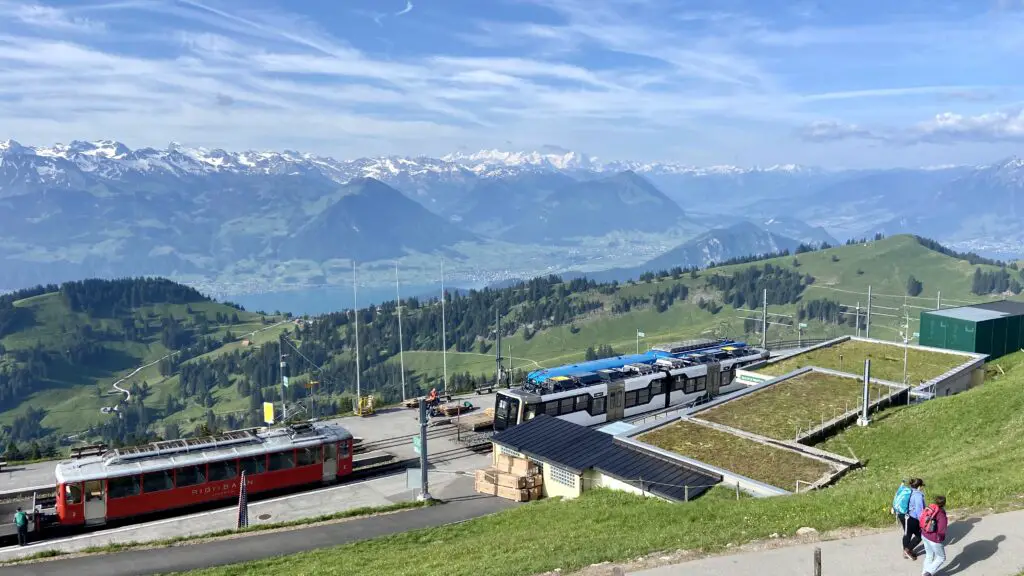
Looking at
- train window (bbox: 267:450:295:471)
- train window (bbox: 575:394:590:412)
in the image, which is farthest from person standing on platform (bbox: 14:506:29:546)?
train window (bbox: 575:394:590:412)

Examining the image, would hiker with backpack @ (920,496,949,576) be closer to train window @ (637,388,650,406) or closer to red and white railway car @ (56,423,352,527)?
red and white railway car @ (56,423,352,527)

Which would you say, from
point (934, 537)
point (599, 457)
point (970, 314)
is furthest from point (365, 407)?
point (970, 314)

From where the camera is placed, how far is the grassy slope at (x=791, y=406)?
35281mm

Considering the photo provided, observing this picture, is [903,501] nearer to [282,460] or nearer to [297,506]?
[297,506]

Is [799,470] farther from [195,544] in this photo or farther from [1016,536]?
[195,544]

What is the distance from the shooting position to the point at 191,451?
36.7 meters

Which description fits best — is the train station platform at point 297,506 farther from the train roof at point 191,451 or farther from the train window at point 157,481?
the train roof at point 191,451

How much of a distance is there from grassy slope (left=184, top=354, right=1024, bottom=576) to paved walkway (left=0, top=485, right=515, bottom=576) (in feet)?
8.18

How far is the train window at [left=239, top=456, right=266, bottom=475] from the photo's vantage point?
37219mm

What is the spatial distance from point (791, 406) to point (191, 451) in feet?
104

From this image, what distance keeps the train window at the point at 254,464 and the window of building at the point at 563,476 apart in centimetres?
1550

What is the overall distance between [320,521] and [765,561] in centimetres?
2256

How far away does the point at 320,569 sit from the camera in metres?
23.6

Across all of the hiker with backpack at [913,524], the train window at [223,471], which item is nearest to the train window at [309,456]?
the train window at [223,471]
